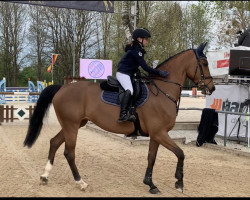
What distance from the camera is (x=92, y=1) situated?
9086mm

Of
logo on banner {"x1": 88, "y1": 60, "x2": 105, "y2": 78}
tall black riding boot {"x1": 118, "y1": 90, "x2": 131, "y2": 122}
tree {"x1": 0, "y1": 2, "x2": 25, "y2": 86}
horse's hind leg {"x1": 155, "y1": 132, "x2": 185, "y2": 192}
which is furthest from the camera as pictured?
tree {"x1": 0, "y1": 2, "x2": 25, "y2": 86}

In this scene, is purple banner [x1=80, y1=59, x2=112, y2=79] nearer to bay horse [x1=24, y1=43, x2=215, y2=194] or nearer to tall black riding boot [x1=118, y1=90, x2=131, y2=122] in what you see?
bay horse [x1=24, y1=43, x2=215, y2=194]

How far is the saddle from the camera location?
513 cm

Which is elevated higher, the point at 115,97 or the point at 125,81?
the point at 125,81

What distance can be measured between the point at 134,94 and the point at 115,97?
36 centimetres

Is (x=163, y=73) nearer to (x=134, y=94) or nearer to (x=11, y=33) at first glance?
(x=134, y=94)

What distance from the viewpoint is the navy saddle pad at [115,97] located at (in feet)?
16.9

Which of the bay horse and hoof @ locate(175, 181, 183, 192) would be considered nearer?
hoof @ locate(175, 181, 183, 192)

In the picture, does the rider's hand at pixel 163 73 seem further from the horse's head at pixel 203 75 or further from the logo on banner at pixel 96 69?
the logo on banner at pixel 96 69

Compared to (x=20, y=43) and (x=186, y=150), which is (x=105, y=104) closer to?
(x=186, y=150)

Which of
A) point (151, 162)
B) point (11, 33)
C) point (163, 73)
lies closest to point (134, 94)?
point (163, 73)

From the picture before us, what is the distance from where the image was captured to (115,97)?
5.26 m

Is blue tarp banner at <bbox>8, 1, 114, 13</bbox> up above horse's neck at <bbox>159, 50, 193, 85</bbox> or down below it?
above

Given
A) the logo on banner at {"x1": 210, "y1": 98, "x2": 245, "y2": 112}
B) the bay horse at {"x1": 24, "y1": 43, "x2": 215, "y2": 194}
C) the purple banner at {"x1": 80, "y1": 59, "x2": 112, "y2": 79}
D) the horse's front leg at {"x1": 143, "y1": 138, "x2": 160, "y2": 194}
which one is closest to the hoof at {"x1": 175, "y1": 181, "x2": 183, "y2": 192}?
the bay horse at {"x1": 24, "y1": 43, "x2": 215, "y2": 194}
